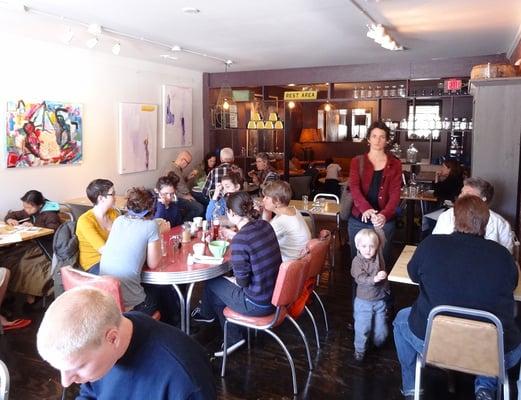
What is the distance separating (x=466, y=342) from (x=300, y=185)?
21.6 ft

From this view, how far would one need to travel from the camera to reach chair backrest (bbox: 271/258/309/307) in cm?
276

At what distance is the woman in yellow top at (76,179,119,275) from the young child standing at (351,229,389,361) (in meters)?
1.75

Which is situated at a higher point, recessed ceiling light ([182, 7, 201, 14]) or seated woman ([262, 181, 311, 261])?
recessed ceiling light ([182, 7, 201, 14])

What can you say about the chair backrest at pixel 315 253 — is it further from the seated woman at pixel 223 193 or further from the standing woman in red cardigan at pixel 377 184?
the seated woman at pixel 223 193

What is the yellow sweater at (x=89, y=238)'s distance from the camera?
3285 millimetres

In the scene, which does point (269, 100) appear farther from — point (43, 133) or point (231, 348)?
point (231, 348)

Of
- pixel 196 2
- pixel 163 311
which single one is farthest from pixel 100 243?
pixel 196 2

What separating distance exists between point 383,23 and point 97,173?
13.0 ft

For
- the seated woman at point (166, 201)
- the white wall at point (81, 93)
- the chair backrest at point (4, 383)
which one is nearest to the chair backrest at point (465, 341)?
the chair backrest at point (4, 383)

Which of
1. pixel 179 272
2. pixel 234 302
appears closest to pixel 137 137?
pixel 179 272

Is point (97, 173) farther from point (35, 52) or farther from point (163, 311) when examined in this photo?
point (163, 311)

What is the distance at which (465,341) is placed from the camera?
2227mm

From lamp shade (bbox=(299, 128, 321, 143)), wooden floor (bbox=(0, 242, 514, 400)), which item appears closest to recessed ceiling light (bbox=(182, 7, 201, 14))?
wooden floor (bbox=(0, 242, 514, 400))

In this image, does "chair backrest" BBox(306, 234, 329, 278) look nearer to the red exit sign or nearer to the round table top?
the round table top
